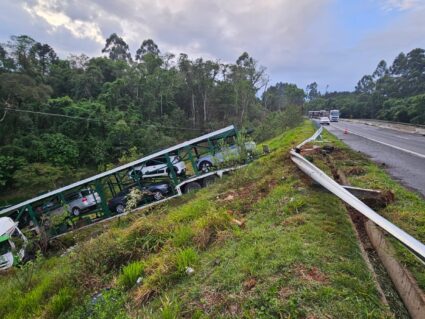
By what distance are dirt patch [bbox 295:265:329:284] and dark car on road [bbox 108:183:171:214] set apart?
1026 centimetres

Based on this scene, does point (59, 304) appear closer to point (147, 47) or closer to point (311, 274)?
point (311, 274)

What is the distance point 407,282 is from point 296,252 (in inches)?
44.9

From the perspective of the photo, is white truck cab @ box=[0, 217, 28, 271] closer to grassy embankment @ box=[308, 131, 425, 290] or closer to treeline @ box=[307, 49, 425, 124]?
grassy embankment @ box=[308, 131, 425, 290]

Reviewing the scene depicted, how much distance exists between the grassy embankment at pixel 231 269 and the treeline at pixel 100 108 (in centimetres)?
1708

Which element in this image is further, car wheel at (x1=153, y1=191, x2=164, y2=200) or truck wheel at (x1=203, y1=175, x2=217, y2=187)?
Result: car wheel at (x1=153, y1=191, x2=164, y2=200)

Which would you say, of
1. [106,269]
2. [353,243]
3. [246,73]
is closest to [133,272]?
[106,269]

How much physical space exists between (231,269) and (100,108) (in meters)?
35.7

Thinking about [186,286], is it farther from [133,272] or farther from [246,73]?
[246,73]

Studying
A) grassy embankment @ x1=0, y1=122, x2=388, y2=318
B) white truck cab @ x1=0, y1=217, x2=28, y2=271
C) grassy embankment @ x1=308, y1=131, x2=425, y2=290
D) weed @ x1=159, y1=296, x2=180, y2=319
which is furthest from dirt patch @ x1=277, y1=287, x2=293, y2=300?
white truck cab @ x1=0, y1=217, x2=28, y2=271

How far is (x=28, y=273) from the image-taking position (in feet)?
19.4

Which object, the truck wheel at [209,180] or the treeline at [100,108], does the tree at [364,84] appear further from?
the truck wheel at [209,180]

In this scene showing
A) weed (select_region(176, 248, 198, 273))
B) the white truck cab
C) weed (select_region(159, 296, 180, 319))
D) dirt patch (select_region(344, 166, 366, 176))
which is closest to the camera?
weed (select_region(159, 296, 180, 319))

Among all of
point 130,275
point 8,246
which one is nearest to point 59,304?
point 130,275

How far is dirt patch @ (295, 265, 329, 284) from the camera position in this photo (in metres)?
2.70
